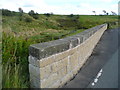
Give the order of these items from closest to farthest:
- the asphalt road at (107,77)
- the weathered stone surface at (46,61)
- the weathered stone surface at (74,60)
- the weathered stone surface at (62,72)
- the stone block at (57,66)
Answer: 1. the weathered stone surface at (46,61)
2. the stone block at (57,66)
3. the weathered stone surface at (62,72)
4. the asphalt road at (107,77)
5. the weathered stone surface at (74,60)

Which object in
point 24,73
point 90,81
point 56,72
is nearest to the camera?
point 56,72

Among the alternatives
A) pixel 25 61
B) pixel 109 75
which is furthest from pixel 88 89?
pixel 25 61

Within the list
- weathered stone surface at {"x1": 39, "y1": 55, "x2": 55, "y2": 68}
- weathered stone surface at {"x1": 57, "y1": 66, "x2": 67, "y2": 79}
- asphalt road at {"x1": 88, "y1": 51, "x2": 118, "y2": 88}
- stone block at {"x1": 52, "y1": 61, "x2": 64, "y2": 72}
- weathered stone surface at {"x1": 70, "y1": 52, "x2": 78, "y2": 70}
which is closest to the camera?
weathered stone surface at {"x1": 39, "y1": 55, "x2": 55, "y2": 68}

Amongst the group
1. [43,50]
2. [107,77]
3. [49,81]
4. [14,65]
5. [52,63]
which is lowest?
[107,77]

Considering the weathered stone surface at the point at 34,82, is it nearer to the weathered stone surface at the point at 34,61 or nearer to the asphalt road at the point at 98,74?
the weathered stone surface at the point at 34,61

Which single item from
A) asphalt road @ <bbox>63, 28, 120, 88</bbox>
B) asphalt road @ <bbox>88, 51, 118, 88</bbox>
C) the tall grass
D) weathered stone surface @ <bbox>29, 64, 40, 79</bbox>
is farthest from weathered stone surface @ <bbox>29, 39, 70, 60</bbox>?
asphalt road @ <bbox>88, 51, 118, 88</bbox>

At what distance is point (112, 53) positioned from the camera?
6.46 metres

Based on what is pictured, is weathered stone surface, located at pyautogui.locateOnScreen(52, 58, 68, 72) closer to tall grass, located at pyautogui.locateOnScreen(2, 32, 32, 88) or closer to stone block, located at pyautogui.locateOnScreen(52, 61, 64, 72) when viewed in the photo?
stone block, located at pyautogui.locateOnScreen(52, 61, 64, 72)

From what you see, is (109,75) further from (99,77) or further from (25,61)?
(25,61)

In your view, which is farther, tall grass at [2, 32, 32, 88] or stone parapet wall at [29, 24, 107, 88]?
tall grass at [2, 32, 32, 88]

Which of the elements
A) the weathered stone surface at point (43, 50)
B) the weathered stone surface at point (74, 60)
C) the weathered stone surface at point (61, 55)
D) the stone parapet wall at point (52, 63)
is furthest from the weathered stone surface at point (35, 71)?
the weathered stone surface at point (74, 60)

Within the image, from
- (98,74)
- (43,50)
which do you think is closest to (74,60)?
(98,74)

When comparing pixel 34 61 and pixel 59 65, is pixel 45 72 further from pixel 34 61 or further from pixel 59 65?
pixel 59 65

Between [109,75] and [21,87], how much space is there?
2.27m
